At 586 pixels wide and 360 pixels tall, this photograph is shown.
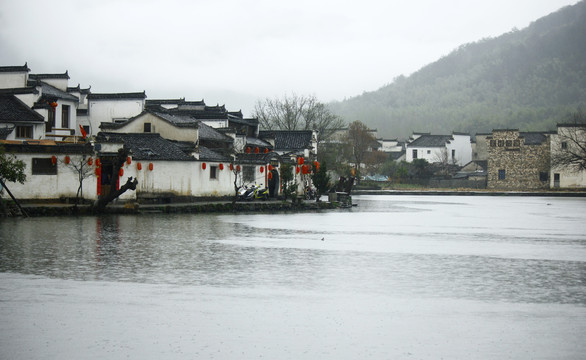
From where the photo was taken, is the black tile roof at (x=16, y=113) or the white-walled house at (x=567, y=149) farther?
the white-walled house at (x=567, y=149)

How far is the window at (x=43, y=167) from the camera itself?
114 feet

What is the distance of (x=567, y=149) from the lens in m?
78.1

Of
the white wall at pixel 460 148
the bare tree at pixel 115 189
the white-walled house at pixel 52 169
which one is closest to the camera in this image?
the bare tree at pixel 115 189

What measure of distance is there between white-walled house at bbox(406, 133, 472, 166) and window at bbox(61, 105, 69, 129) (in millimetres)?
62843

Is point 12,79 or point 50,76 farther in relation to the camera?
point 50,76

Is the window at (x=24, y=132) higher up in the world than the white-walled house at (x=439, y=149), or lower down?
lower down

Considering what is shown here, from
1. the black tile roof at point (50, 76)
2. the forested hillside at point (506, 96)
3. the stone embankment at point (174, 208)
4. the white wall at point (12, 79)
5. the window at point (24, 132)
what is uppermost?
the forested hillside at point (506, 96)

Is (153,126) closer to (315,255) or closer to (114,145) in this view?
(114,145)

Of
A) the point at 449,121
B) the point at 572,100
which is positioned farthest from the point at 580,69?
the point at 449,121

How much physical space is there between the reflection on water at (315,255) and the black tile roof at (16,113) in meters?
16.2

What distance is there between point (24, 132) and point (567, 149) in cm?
5901

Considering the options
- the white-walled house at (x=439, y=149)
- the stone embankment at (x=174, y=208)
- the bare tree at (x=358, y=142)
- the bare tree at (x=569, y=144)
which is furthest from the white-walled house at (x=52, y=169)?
the white-walled house at (x=439, y=149)

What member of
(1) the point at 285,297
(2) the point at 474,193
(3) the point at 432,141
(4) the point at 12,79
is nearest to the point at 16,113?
(4) the point at 12,79

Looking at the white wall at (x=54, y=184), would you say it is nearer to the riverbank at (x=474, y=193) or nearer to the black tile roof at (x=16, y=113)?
the black tile roof at (x=16, y=113)
